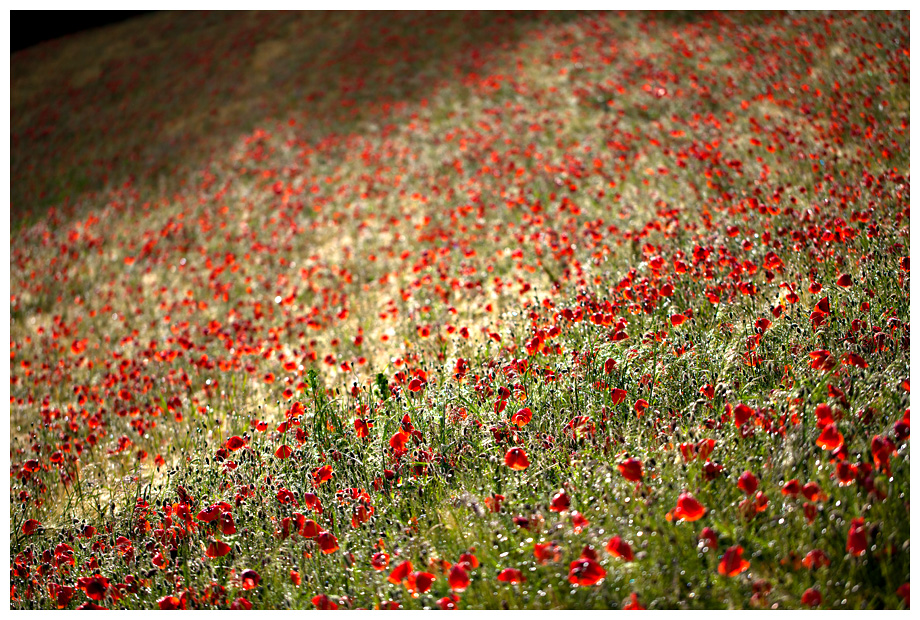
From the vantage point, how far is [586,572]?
205 cm

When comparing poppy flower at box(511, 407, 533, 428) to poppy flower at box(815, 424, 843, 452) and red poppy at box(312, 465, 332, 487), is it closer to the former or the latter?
red poppy at box(312, 465, 332, 487)

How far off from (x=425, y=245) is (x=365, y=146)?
365 centimetres

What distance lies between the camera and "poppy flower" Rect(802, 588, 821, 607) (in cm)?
189

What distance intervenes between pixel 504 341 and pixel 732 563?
7.55ft

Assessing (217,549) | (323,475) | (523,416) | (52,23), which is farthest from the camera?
(52,23)

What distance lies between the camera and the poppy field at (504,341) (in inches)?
91.4

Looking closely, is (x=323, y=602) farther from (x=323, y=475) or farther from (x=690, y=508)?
(x=690, y=508)

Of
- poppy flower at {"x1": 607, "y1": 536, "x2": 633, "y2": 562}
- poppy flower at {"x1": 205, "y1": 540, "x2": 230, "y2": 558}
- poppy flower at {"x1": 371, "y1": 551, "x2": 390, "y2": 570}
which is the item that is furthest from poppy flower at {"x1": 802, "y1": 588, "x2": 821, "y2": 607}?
poppy flower at {"x1": 205, "y1": 540, "x2": 230, "y2": 558}

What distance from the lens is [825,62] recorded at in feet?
22.4

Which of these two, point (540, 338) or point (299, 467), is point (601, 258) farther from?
point (299, 467)

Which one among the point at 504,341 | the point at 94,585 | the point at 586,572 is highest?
the point at 586,572

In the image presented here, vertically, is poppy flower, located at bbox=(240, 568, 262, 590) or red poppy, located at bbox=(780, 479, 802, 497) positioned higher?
red poppy, located at bbox=(780, 479, 802, 497)

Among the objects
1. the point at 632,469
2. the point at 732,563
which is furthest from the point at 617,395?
the point at 732,563

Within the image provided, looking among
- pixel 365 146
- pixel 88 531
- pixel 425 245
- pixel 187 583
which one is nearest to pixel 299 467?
pixel 187 583
